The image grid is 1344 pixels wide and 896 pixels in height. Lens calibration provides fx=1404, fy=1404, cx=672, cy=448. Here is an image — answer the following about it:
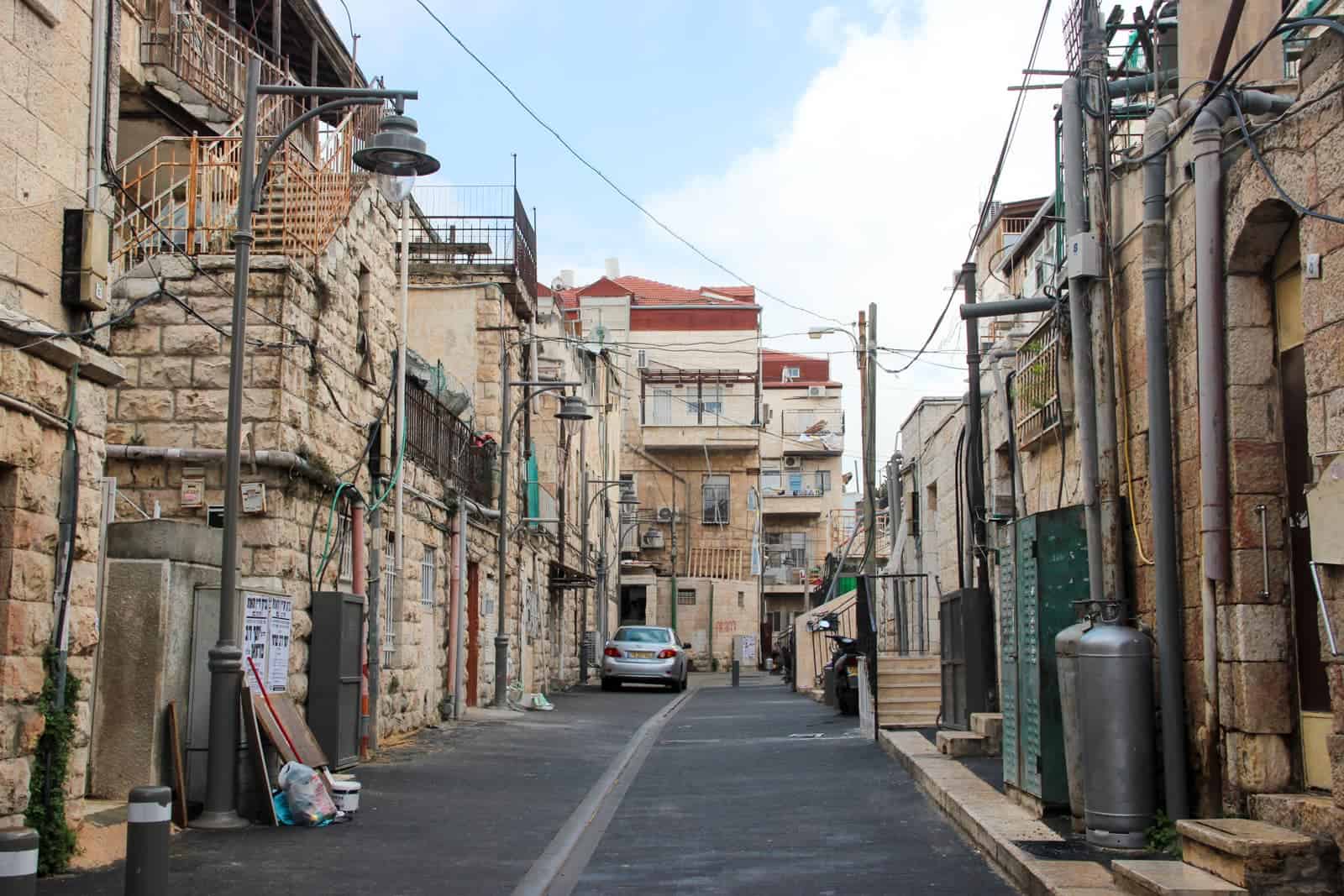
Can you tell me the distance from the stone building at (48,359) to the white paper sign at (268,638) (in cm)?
278

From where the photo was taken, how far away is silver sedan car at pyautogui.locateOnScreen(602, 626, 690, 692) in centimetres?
3103

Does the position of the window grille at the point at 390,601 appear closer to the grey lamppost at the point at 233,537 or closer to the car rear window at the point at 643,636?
the grey lamppost at the point at 233,537

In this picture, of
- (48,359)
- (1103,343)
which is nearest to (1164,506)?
(1103,343)

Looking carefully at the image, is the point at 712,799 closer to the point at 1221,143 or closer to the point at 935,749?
the point at 935,749

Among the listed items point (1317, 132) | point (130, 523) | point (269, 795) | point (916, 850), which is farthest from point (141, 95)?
point (1317, 132)

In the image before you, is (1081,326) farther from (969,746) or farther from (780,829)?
(969,746)

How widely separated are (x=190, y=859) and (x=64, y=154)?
431cm

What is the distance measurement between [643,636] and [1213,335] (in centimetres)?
2489

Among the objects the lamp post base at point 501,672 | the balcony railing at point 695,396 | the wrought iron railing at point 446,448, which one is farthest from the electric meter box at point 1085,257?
the balcony railing at point 695,396

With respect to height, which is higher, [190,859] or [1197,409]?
[1197,409]

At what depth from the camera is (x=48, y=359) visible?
8070mm

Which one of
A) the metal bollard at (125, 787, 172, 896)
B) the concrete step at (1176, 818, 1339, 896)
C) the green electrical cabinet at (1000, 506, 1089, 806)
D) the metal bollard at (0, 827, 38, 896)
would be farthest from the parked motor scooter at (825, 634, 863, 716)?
the metal bollard at (0, 827, 38, 896)

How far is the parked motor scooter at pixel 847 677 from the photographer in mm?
21344

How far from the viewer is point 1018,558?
9.73 m
